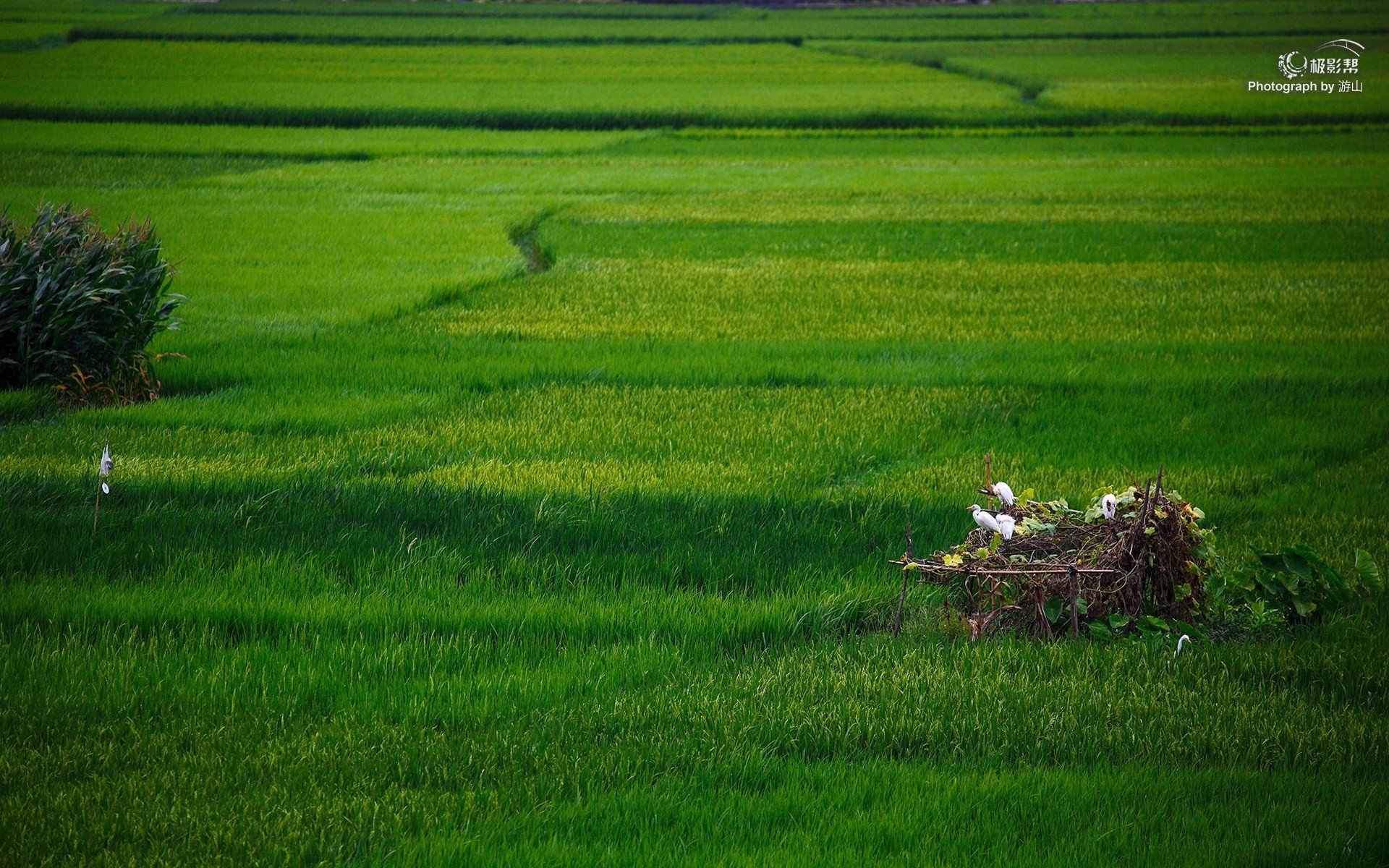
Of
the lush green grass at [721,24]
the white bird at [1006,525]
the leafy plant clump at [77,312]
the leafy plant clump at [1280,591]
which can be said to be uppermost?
the lush green grass at [721,24]

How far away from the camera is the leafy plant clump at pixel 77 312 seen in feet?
30.9

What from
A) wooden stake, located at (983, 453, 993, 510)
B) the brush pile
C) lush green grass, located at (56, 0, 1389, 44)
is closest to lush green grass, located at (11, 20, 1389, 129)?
lush green grass, located at (56, 0, 1389, 44)

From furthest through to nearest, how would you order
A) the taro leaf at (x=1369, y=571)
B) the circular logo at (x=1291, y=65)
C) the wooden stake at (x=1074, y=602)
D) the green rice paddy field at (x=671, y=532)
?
1. the circular logo at (x=1291, y=65)
2. the taro leaf at (x=1369, y=571)
3. the wooden stake at (x=1074, y=602)
4. the green rice paddy field at (x=671, y=532)

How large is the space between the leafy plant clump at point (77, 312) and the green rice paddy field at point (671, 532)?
1.62 ft

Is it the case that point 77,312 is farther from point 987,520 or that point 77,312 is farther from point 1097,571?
point 1097,571

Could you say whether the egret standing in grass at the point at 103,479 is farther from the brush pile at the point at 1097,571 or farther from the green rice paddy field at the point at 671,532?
the brush pile at the point at 1097,571

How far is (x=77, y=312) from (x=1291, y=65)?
54271 millimetres

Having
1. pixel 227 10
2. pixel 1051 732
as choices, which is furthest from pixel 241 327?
pixel 227 10

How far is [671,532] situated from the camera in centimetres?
669

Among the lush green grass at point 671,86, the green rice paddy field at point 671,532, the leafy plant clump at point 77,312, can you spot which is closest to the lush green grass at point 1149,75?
the lush green grass at point 671,86

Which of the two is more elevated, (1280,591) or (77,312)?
(77,312)

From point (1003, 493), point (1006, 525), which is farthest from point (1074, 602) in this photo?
point (1003, 493)

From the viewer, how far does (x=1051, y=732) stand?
4430mm

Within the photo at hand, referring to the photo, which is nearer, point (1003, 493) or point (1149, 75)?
point (1003, 493)
